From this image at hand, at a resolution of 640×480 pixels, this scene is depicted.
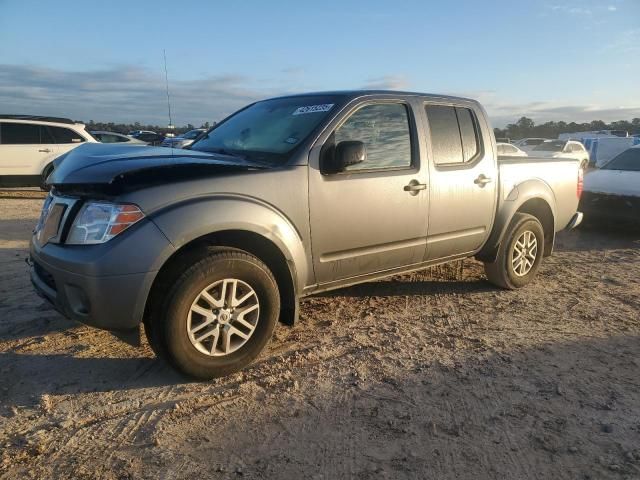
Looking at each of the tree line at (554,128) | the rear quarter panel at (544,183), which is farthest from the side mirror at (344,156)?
the tree line at (554,128)

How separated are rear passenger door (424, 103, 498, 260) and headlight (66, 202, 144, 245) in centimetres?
243

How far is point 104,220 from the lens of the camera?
2.86 metres

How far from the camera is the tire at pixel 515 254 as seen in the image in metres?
5.06

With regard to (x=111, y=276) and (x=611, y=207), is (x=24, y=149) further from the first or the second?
(x=611, y=207)

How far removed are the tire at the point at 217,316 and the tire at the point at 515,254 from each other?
2.72 m

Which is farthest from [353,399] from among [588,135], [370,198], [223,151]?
[588,135]

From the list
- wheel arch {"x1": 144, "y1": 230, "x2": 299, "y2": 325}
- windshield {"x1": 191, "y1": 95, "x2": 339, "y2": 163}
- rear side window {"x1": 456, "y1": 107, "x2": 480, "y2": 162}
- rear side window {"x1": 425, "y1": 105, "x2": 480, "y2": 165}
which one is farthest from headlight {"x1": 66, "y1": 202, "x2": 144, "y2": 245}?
rear side window {"x1": 456, "y1": 107, "x2": 480, "y2": 162}

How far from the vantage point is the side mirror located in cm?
347

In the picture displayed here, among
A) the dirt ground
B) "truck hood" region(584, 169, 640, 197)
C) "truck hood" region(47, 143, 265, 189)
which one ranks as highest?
"truck hood" region(47, 143, 265, 189)

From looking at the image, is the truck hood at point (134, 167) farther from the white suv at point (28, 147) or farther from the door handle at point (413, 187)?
the white suv at point (28, 147)

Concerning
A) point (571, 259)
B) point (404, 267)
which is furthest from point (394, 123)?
point (571, 259)

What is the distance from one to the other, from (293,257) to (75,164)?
61.1 inches

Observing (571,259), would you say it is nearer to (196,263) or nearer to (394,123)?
(394,123)

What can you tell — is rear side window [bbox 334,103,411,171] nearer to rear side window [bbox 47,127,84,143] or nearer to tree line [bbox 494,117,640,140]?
rear side window [bbox 47,127,84,143]
